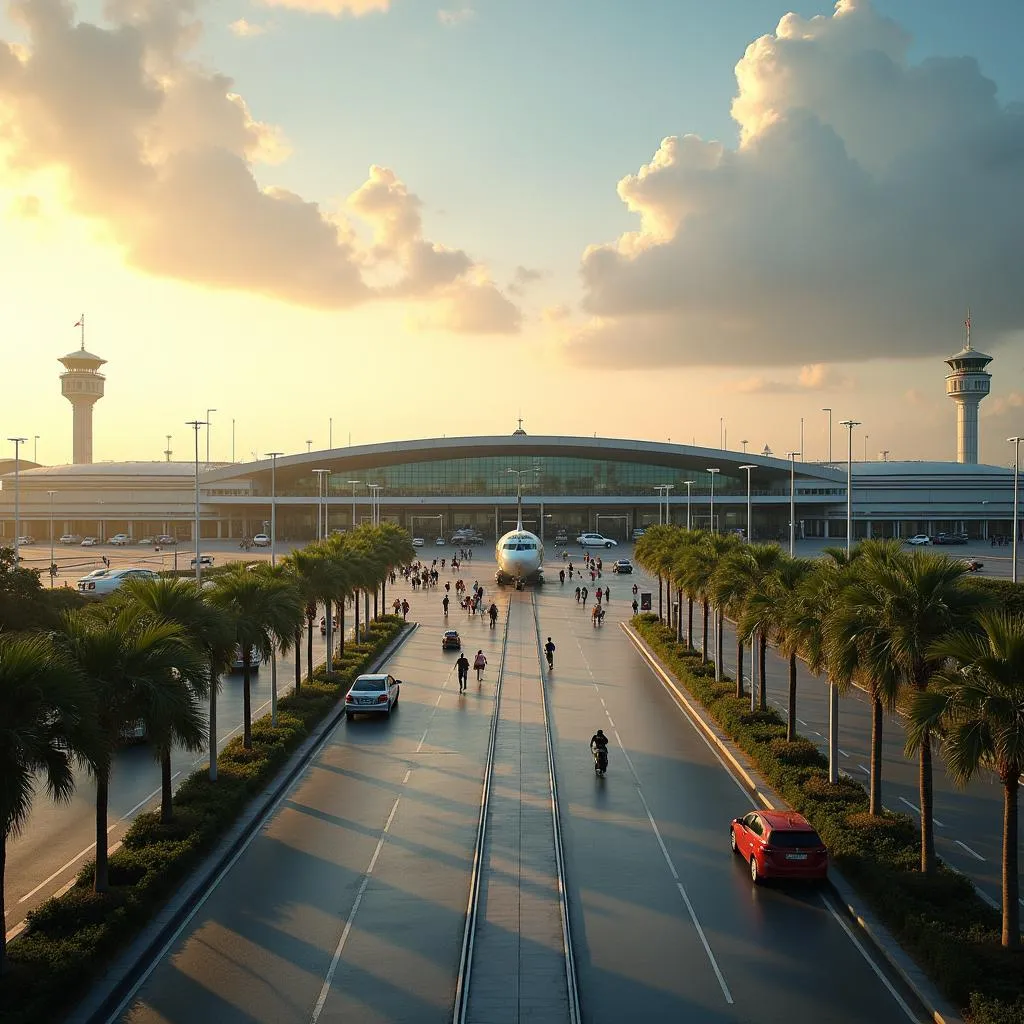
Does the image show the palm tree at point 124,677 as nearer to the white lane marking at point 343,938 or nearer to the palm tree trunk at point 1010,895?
the white lane marking at point 343,938

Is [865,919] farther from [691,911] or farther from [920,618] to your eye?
[920,618]

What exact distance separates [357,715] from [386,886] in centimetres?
1406

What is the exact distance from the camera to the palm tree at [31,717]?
481 inches

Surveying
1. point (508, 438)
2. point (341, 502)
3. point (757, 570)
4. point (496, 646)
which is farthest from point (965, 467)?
point (757, 570)

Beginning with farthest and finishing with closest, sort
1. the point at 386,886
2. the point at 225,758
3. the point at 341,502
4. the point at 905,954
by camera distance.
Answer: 1. the point at 341,502
2. the point at 225,758
3. the point at 386,886
4. the point at 905,954

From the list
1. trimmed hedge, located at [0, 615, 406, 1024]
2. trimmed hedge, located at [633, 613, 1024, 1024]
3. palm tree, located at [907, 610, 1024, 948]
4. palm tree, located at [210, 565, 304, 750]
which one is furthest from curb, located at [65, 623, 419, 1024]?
palm tree, located at [907, 610, 1024, 948]

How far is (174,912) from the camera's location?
16.1 meters

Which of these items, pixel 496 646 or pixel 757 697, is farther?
pixel 496 646

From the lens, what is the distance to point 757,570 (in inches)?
1170

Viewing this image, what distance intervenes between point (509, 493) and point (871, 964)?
4936 inches

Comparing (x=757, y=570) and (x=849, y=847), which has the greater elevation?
(x=757, y=570)

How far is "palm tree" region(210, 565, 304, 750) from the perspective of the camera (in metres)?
23.8

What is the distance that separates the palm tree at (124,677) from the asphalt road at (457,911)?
Result: 2963mm

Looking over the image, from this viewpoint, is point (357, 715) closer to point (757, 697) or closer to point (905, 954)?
point (757, 697)
